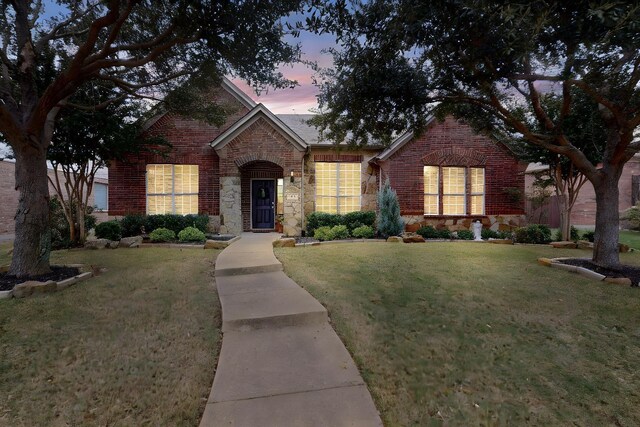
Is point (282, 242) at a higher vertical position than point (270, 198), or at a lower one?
lower

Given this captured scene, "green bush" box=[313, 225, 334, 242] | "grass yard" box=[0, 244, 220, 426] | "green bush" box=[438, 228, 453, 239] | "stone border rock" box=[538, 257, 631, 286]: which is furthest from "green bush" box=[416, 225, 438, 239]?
"grass yard" box=[0, 244, 220, 426]

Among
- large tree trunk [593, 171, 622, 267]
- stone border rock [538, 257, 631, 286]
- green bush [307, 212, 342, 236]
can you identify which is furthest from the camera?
green bush [307, 212, 342, 236]

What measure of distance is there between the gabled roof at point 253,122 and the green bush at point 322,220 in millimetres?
2860

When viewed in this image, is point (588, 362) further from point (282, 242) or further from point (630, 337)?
point (282, 242)

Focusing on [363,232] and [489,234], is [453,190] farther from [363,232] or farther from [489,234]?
[363,232]

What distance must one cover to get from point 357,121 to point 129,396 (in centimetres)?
715

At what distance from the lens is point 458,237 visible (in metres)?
13.0

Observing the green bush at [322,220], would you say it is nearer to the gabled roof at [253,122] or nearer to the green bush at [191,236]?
the gabled roof at [253,122]

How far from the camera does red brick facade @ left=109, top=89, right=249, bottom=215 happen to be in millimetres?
13000

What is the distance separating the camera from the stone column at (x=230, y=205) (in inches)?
493

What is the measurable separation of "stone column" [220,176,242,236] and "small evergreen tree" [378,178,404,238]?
5732 mm

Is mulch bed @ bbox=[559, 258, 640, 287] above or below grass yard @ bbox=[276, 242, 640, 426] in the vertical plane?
→ above

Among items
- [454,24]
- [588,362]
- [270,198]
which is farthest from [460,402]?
[270,198]

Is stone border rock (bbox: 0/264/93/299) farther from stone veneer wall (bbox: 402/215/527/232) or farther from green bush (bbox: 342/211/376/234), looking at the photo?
stone veneer wall (bbox: 402/215/527/232)
